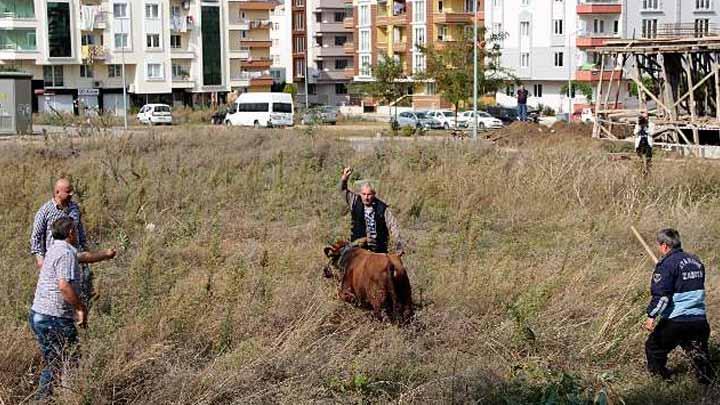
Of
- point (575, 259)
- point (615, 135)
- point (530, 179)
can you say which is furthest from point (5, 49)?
point (575, 259)

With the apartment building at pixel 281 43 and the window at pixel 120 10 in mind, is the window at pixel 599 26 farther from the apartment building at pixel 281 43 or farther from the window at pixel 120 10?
the apartment building at pixel 281 43

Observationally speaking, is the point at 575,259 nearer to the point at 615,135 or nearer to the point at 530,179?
the point at 530,179

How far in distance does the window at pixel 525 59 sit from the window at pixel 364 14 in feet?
57.6

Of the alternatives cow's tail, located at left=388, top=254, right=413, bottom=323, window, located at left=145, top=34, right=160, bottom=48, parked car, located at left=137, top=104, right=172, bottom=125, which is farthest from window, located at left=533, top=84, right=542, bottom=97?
cow's tail, located at left=388, top=254, right=413, bottom=323

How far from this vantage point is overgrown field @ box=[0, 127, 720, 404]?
8.06 m

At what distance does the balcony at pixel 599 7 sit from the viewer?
71375 mm

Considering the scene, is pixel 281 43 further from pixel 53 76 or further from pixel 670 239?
pixel 670 239

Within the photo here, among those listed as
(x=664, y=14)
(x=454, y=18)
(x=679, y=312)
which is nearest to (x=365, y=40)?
(x=454, y=18)

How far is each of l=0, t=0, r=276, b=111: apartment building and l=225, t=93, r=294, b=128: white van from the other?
63.5ft

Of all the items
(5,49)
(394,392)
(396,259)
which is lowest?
(394,392)

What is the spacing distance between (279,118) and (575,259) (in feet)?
135

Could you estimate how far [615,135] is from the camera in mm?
37688

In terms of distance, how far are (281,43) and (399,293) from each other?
94801 millimetres

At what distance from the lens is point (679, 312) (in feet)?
29.6
